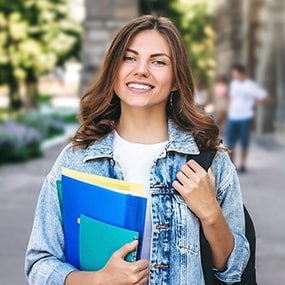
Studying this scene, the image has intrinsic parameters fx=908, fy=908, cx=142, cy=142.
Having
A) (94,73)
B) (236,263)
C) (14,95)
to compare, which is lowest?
(14,95)

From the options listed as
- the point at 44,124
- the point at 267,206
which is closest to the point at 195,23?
the point at 44,124

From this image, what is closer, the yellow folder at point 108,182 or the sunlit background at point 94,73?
the yellow folder at point 108,182

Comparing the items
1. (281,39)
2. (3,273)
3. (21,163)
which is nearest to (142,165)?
(3,273)

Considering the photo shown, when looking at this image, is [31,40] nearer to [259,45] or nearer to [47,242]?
[259,45]

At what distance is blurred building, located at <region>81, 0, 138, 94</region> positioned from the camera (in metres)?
25.0

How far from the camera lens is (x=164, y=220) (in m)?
2.59

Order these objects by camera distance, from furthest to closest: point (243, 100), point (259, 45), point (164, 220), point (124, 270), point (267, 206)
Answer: point (259, 45) → point (243, 100) → point (267, 206) → point (164, 220) → point (124, 270)

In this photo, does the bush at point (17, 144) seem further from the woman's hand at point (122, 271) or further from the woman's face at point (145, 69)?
the woman's hand at point (122, 271)

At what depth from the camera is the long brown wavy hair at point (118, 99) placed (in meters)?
2.73

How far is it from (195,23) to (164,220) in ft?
152

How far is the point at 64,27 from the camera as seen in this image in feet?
125

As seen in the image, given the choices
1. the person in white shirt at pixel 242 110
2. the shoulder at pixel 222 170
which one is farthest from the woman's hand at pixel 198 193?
the person in white shirt at pixel 242 110

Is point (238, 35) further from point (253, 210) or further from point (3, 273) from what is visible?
point (3, 273)

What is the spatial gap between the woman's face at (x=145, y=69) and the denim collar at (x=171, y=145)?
0.41ft
